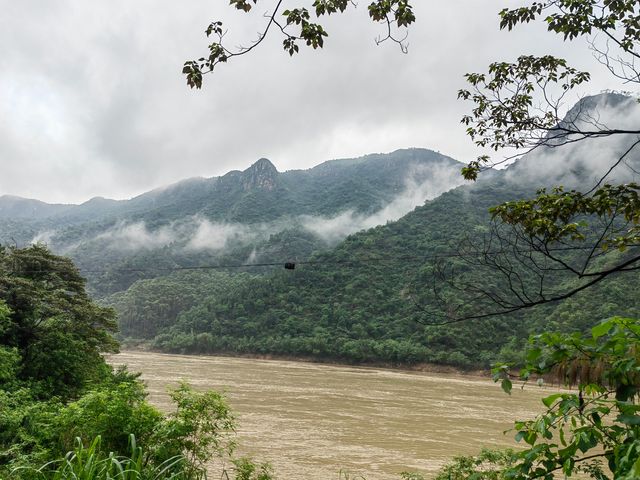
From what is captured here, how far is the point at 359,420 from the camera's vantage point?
50.5ft

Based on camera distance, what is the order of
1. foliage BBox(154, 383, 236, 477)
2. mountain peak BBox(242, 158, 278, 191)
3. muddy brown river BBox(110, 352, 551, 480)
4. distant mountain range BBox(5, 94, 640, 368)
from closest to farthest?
1. foliage BBox(154, 383, 236, 477)
2. muddy brown river BBox(110, 352, 551, 480)
3. distant mountain range BBox(5, 94, 640, 368)
4. mountain peak BBox(242, 158, 278, 191)

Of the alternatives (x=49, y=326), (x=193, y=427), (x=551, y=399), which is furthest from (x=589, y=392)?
(x=49, y=326)

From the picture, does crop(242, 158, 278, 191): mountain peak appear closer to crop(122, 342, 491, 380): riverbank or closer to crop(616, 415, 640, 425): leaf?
crop(122, 342, 491, 380): riverbank

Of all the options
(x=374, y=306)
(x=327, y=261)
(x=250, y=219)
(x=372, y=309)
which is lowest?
(x=372, y=309)

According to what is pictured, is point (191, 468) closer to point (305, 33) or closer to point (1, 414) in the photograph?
point (305, 33)

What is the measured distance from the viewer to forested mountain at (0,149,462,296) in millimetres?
84000

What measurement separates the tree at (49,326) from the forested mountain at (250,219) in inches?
2540

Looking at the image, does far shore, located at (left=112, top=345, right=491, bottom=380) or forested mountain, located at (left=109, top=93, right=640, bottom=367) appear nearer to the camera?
far shore, located at (left=112, top=345, right=491, bottom=380)

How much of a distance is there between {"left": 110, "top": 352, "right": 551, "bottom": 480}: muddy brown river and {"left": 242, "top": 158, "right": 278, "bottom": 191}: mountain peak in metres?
97.5

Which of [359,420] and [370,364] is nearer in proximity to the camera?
[359,420]

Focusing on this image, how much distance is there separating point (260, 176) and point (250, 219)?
17744 millimetres

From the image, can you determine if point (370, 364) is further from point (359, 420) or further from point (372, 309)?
Answer: point (359, 420)

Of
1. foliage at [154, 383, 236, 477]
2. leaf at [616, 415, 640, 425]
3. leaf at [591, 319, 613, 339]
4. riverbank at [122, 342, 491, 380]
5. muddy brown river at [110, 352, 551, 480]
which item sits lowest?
riverbank at [122, 342, 491, 380]

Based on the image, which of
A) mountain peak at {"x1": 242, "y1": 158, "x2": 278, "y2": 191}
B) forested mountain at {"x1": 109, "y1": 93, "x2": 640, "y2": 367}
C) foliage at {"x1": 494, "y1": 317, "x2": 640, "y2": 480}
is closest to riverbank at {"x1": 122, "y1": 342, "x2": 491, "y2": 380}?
forested mountain at {"x1": 109, "y1": 93, "x2": 640, "y2": 367}
